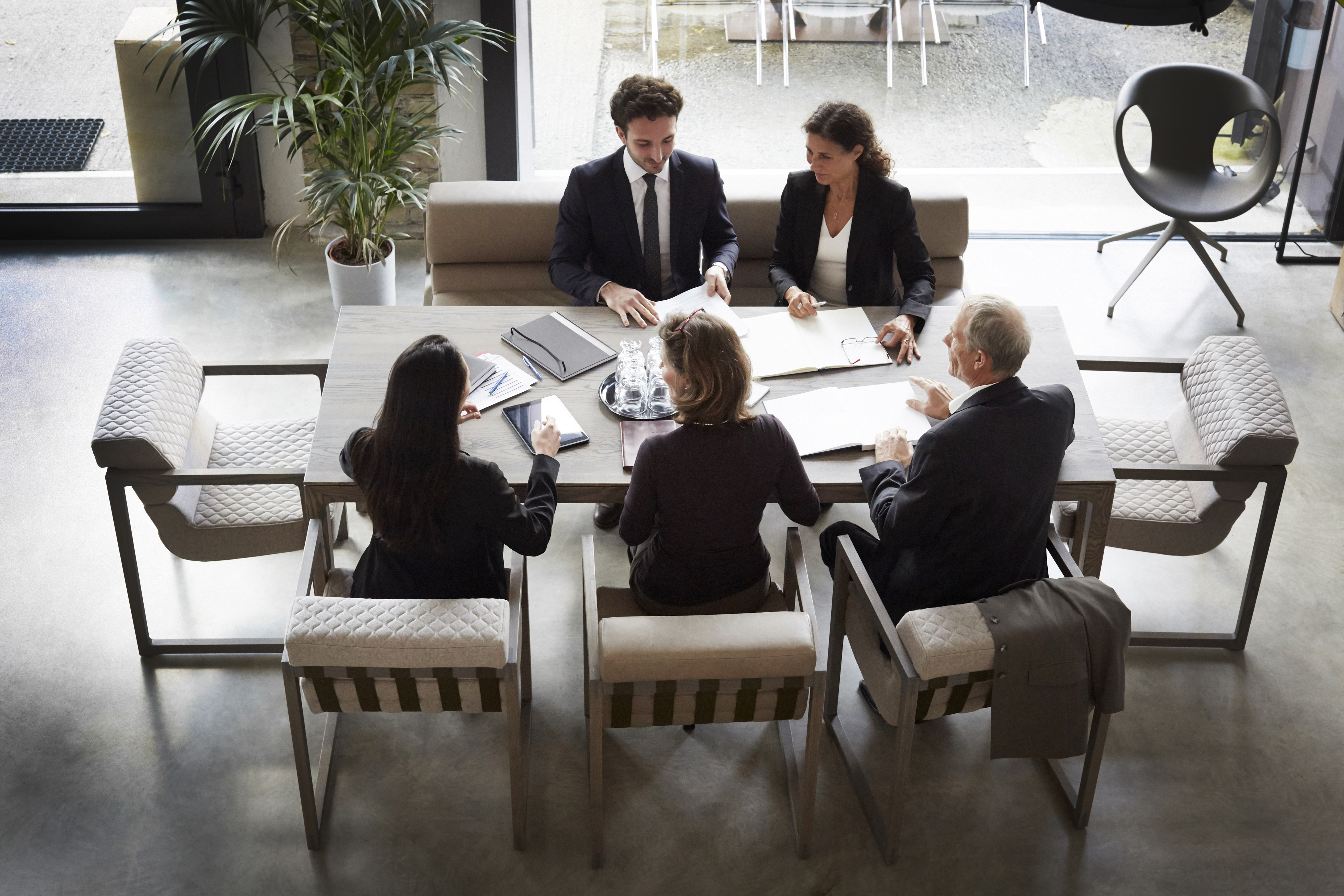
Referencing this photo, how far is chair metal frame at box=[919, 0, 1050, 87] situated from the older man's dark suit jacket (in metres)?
3.28

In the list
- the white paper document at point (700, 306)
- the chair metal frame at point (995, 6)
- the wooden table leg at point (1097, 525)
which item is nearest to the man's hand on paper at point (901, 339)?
the white paper document at point (700, 306)

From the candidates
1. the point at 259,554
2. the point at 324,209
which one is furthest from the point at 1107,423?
the point at 324,209

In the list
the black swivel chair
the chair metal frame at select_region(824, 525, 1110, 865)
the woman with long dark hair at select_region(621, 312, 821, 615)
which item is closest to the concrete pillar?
the woman with long dark hair at select_region(621, 312, 821, 615)

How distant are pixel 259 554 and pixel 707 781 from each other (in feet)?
4.57

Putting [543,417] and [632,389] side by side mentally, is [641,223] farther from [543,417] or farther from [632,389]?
[543,417]

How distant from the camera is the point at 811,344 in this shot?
3643 millimetres

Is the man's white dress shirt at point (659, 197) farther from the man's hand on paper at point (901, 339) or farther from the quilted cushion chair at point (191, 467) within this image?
the quilted cushion chair at point (191, 467)

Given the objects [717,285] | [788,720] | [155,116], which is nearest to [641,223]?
[717,285]

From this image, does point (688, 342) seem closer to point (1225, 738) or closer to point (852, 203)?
point (852, 203)

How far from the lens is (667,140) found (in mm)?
3906

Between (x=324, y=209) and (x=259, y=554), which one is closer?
(x=259, y=554)

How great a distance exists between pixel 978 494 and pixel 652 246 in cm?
174

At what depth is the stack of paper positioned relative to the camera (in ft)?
11.0

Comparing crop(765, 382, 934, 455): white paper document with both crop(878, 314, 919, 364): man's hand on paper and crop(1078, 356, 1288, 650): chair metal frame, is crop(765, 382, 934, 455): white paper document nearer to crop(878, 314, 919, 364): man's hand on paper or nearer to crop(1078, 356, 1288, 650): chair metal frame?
crop(878, 314, 919, 364): man's hand on paper
